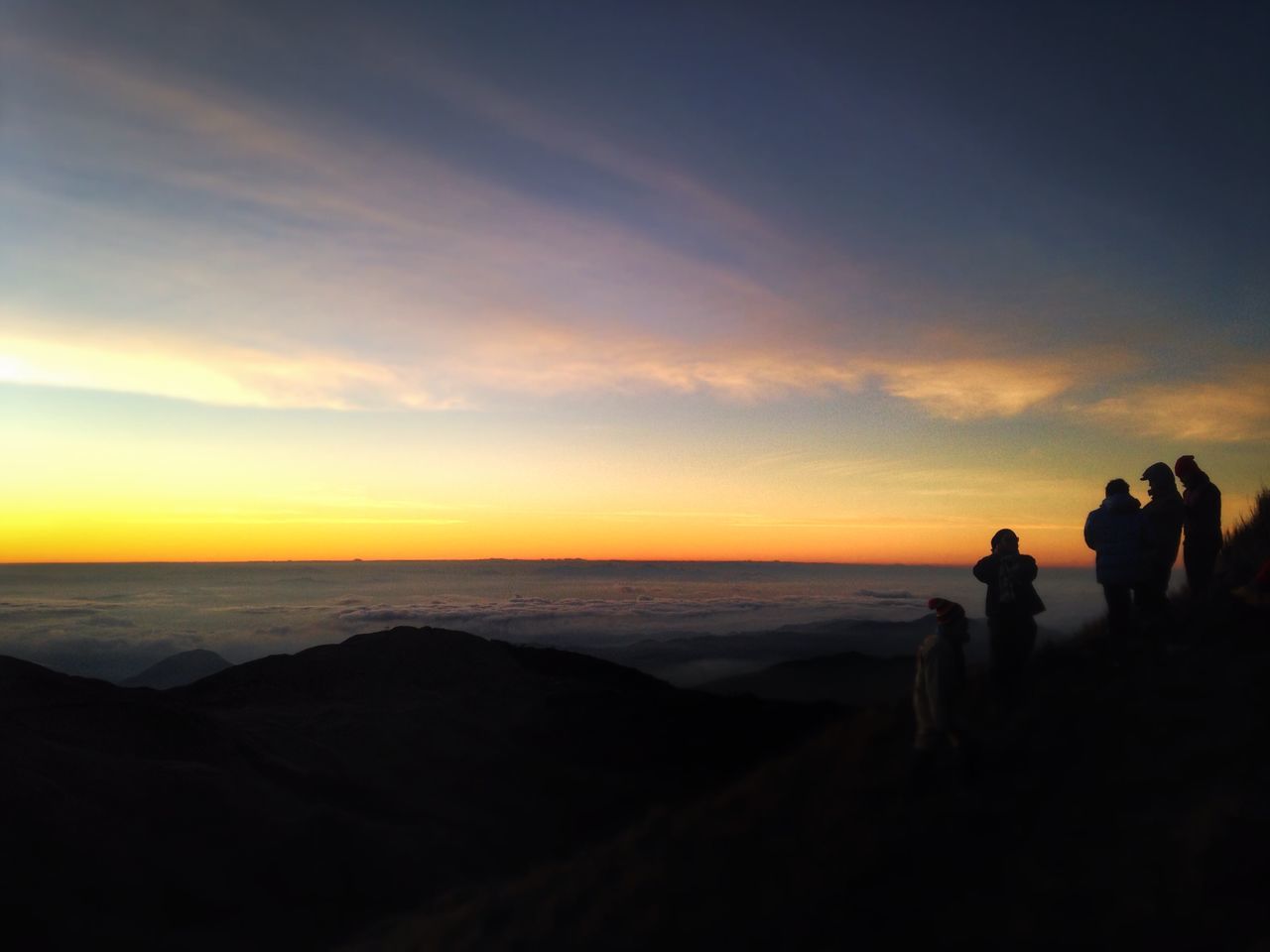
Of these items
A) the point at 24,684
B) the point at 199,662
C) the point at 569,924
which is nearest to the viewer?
the point at 569,924

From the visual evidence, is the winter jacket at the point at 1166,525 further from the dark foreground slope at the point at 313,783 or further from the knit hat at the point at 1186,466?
the dark foreground slope at the point at 313,783

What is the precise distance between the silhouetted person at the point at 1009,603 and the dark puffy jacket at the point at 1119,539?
1416mm

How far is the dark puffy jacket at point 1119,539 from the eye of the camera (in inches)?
409

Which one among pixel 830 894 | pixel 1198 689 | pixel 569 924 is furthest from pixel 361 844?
pixel 1198 689

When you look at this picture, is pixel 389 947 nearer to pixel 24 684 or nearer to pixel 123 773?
pixel 123 773

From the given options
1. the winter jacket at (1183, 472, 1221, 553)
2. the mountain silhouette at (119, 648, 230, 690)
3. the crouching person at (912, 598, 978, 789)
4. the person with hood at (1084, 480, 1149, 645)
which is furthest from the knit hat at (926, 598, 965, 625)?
the mountain silhouette at (119, 648, 230, 690)

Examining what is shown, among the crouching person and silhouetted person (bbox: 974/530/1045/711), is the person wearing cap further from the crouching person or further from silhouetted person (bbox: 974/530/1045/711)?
the crouching person

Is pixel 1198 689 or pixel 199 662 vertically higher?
pixel 1198 689

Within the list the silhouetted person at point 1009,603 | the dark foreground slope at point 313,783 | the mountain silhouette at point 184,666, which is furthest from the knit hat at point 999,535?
the mountain silhouette at point 184,666

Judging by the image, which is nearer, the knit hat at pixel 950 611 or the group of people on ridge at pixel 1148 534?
the knit hat at pixel 950 611

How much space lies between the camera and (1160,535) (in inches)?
424

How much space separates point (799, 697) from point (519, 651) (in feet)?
60.1

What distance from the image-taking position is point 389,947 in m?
11.7

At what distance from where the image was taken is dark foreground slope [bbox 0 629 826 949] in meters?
17.4
